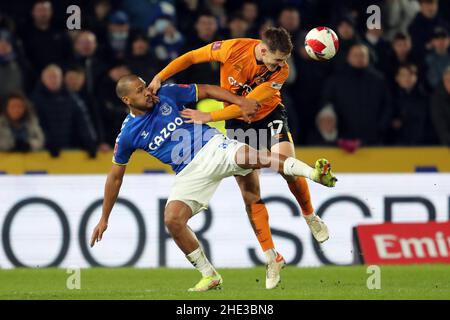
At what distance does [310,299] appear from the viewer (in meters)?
11.0

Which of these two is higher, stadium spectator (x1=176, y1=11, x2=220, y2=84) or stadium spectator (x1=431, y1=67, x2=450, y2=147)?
stadium spectator (x1=176, y1=11, x2=220, y2=84)

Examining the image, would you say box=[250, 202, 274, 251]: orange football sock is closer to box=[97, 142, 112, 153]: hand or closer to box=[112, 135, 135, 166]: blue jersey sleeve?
box=[112, 135, 135, 166]: blue jersey sleeve

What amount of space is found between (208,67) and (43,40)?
2322 mm

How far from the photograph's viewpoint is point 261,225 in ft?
40.8

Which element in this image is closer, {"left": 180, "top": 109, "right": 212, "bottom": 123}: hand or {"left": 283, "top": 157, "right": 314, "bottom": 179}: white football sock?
{"left": 283, "top": 157, "right": 314, "bottom": 179}: white football sock

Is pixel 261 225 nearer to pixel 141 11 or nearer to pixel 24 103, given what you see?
pixel 24 103

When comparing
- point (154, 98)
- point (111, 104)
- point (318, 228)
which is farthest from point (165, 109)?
point (111, 104)

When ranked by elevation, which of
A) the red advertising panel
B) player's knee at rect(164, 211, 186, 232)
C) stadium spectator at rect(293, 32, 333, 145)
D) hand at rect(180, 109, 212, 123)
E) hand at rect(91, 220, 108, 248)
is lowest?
the red advertising panel

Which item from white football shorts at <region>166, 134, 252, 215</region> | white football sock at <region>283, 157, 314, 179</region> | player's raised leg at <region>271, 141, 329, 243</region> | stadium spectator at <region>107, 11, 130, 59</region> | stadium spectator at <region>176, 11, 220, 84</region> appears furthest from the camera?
stadium spectator at <region>107, 11, 130, 59</region>

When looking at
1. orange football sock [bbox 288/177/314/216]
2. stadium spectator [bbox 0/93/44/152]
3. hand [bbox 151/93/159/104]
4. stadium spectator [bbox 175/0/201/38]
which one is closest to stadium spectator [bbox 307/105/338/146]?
stadium spectator [bbox 175/0/201/38]

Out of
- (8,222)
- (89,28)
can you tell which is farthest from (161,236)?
(89,28)

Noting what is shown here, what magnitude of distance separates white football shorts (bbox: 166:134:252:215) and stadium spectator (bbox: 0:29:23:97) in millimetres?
5534

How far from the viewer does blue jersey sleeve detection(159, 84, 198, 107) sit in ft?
39.0

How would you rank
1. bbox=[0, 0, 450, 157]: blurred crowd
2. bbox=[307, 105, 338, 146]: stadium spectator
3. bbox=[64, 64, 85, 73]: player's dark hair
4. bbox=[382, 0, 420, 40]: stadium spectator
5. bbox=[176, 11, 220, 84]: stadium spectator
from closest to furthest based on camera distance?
bbox=[0, 0, 450, 157]: blurred crowd < bbox=[64, 64, 85, 73]: player's dark hair < bbox=[176, 11, 220, 84]: stadium spectator < bbox=[307, 105, 338, 146]: stadium spectator < bbox=[382, 0, 420, 40]: stadium spectator
